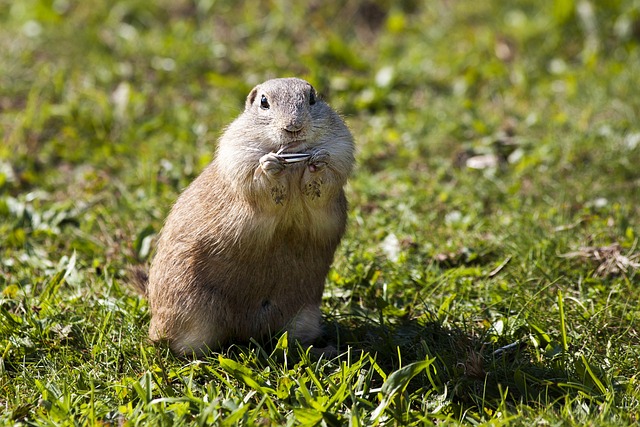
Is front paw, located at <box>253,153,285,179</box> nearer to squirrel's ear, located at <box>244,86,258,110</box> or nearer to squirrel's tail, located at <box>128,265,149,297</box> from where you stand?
squirrel's ear, located at <box>244,86,258,110</box>

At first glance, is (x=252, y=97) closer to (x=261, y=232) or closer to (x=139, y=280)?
(x=261, y=232)

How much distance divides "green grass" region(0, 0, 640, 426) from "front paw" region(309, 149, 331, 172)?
2.69 feet

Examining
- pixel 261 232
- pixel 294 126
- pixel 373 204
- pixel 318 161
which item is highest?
pixel 294 126

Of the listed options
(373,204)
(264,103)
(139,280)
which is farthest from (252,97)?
(373,204)

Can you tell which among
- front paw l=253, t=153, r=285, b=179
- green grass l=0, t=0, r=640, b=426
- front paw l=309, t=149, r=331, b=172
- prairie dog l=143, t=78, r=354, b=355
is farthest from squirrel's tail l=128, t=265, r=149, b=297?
front paw l=309, t=149, r=331, b=172

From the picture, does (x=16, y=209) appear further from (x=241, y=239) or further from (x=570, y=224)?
(x=570, y=224)

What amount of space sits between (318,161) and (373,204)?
1.82 metres

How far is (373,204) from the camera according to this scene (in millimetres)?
5543

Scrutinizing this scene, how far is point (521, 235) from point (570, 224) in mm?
383

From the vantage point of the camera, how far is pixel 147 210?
5.47 m

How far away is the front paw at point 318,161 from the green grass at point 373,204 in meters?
0.82

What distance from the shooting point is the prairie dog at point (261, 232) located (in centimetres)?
378

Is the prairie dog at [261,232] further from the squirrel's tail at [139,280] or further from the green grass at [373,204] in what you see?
the squirrel's tail at [139,280]

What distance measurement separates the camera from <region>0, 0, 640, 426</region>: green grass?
3602mm
